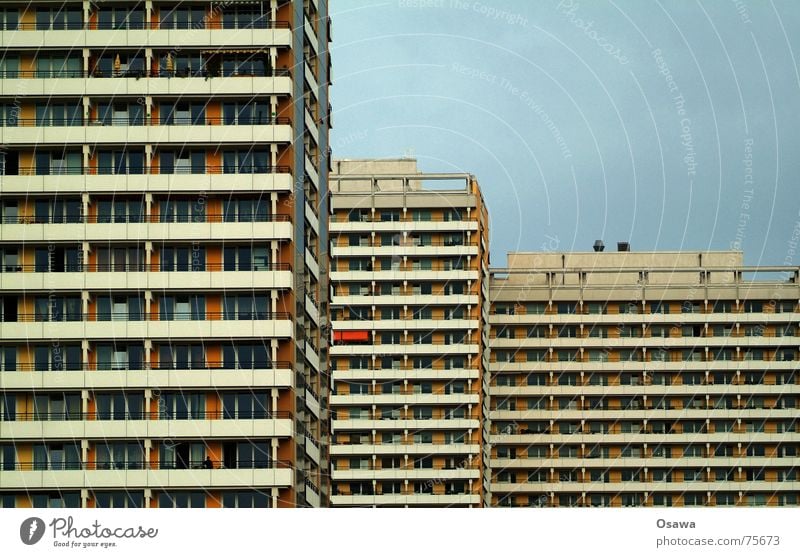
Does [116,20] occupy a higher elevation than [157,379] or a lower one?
higher

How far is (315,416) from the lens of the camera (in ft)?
287

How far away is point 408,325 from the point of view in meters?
143

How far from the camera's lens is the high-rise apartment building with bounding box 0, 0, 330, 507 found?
7850cm

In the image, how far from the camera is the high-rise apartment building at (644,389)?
6196 inches

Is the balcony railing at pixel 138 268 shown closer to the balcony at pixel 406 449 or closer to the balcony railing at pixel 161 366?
the balcony railing at pixel 161 366

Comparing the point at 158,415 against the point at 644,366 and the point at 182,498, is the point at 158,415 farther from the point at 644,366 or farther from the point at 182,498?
the point at 644,366

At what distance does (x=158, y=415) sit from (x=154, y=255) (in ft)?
25.9

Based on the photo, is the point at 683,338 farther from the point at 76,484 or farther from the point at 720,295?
the point at 76,484

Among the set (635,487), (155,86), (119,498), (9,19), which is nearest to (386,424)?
(635,487)

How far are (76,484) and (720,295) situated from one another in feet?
314

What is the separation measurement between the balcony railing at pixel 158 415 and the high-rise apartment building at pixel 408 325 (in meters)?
61.2

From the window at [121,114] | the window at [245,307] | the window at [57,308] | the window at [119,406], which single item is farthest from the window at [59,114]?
the window at [119,406]

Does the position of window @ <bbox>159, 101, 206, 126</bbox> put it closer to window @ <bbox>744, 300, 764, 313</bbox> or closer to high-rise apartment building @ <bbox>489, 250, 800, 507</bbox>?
→ high-rise apartment building @ <bbox>489, 250, 800, 507</bbox>
